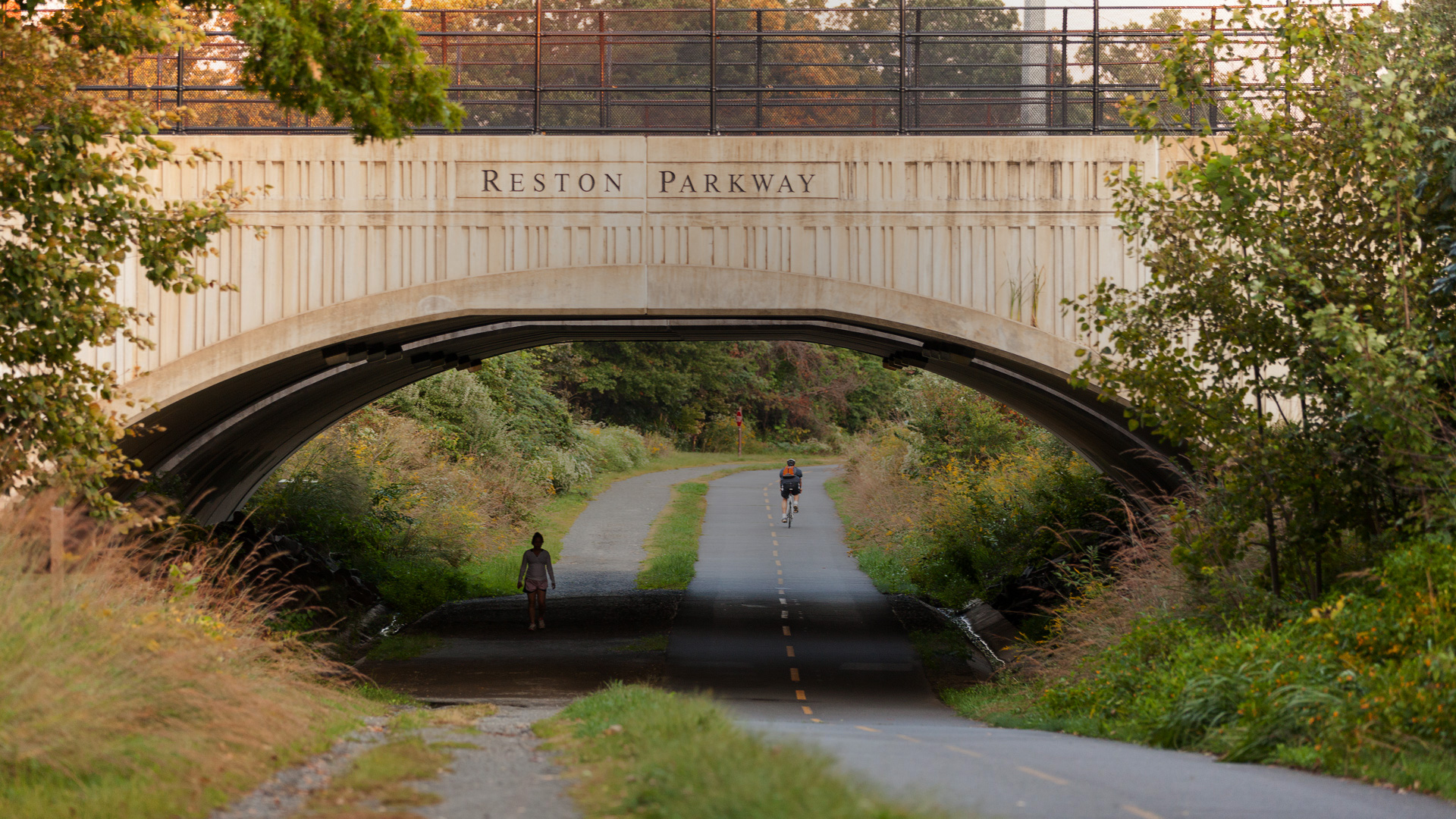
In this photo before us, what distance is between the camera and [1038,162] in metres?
15.4

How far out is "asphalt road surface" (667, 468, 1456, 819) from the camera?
7219mm

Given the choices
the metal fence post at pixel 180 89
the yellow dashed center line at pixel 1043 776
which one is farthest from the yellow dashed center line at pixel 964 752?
the metal fence post at pixel 180 89

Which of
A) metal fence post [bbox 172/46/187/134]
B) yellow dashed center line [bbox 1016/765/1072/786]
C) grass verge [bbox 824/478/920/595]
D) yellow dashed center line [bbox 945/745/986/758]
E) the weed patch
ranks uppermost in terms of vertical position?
metal fence post [bbox 172/46/187/134]

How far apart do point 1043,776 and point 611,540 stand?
2473cm

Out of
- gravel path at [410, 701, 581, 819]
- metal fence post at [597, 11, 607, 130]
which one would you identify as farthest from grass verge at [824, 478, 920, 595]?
gravel path at [410, 701, 581, 819]

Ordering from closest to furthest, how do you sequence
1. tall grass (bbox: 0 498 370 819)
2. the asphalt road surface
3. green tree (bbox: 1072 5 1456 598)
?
tall grass (bbox: 0 498 370 819) → the asphalt road surface → green tree (bbox: 1072 5 1456 598)

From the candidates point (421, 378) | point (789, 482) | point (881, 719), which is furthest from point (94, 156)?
point (789, 482)

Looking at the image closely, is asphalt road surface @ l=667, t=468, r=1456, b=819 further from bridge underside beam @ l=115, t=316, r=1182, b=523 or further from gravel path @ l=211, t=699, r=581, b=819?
bridge underside beam @ l=115, t=316, r=1182, b=523

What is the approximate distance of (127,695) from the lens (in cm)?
770

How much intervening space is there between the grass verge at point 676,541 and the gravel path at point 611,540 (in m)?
0.26

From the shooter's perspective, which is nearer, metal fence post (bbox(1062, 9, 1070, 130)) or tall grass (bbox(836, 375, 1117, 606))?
metal fence post (bbox(1062, 9, 1070, 130))

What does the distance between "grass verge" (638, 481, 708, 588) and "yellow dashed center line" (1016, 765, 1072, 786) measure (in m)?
18.0

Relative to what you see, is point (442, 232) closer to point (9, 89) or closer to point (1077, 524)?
point (9, 89)

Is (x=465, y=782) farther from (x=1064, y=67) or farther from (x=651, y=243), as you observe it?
(x=1064, y=67)
